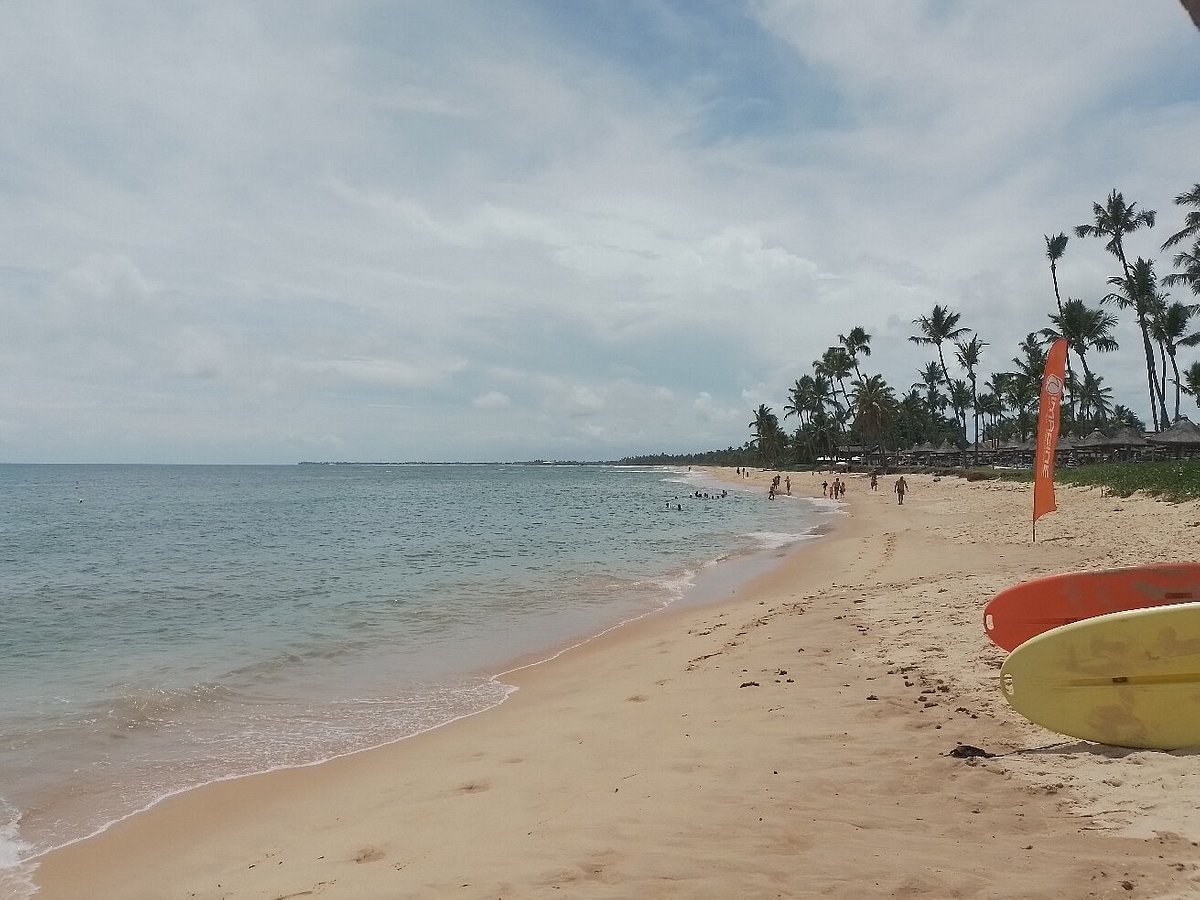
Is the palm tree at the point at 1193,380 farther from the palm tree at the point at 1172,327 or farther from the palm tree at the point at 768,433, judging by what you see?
the palm tree at the point at 768,433

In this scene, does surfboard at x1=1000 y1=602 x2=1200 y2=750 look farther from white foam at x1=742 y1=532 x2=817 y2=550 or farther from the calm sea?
white foam at x1=742 y1=532 x2=817 y2=550

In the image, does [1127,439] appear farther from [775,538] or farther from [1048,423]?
[1048,423]

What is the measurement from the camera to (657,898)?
302 cm

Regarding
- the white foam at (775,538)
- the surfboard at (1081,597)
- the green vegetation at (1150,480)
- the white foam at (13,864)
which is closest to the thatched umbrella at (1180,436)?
the green vegetation at (1150,480)

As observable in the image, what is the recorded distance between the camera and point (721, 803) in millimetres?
3955

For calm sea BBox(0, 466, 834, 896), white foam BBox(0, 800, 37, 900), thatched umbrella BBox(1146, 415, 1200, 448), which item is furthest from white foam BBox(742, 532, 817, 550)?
thatched umbrella BBox(1146, 415, 1200, 448)

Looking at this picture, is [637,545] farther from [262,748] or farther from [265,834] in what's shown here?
[265,834]

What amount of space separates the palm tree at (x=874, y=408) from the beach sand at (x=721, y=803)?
62.7 metres

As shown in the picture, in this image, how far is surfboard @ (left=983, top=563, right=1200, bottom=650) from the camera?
534cm

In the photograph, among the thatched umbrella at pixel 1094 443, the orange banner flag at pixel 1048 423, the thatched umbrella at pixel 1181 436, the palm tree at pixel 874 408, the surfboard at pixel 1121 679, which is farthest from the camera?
the palm tree at pixel 874 408

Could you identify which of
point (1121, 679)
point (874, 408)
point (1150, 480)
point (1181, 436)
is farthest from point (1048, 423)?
point (874, 408)

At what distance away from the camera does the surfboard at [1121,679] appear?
13.5 ft

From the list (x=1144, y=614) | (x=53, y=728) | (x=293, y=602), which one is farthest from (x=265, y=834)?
(x=293, y=602)

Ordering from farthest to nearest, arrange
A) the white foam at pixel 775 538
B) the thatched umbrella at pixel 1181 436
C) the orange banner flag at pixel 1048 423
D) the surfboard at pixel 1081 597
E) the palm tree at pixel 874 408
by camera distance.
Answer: the palm tree at pixel 874 408
the thatched umbrella at pixel 1181 436
the white foam at pixel 775 538
the orange banner flag at pixel 1048 423
the surfboard at pixel 1081 597
